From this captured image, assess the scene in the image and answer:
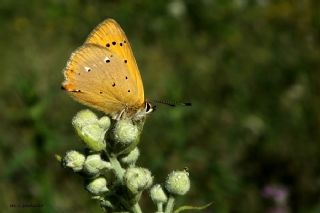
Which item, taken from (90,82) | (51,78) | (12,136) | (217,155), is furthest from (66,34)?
(90,82)

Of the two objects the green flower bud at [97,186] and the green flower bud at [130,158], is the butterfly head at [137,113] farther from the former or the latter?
the green flower bud at [97,186]

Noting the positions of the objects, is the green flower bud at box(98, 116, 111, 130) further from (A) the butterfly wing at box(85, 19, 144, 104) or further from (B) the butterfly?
(A) the butterfly wing at box(85, 19, 144, 104)

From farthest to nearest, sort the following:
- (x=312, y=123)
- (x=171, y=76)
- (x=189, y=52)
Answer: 1. (x=189, y=52)
2. (x=171, y=76)
3. (x=312, y=123)

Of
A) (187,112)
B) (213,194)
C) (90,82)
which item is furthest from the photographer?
(187,112)

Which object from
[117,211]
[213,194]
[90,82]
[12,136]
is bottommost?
[12,136]

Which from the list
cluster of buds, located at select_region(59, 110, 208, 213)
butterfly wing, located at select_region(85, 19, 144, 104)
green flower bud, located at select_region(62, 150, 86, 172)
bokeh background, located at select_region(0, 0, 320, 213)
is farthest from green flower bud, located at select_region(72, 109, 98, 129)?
bokeh background, located at select_region(0, 0, 320, 213)

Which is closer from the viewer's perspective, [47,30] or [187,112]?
[187,112]

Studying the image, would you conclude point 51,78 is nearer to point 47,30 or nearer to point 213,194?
point 47,30

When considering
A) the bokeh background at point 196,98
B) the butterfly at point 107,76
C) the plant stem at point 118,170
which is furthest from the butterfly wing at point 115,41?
the bokeh background at point 196,98
